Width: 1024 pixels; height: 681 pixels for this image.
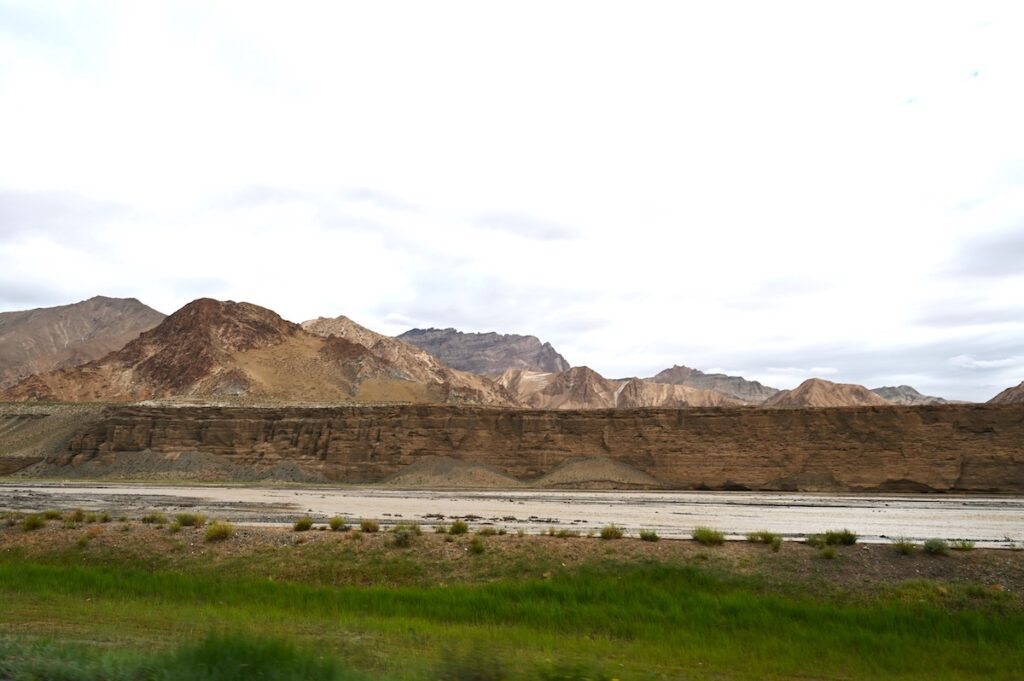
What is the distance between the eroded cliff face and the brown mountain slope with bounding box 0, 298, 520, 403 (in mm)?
28399

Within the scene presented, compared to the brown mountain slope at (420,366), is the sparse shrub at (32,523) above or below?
below

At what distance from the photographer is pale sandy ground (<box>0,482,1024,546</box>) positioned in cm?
3453

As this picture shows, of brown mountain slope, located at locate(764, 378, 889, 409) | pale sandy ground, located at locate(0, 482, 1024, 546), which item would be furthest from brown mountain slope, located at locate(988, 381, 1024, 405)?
pale sandy ground, located at locate(0, 482, 1024, 546)

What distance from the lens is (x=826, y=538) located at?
69.3ft

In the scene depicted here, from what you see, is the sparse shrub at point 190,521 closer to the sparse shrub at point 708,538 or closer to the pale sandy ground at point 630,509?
the pale sandy ground at point 630,509

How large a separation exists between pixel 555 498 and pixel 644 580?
4086 cm

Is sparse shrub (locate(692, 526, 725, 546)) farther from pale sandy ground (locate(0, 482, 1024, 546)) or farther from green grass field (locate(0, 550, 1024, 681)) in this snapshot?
pale sandy ground (locate(0, 482, 1024, 546))

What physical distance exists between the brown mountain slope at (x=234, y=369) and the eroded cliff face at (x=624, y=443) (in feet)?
93.2

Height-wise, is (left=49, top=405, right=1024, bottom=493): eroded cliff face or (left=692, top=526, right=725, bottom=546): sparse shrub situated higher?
(left=49, top=405, right=1024, bottom=493): eroded cliff face

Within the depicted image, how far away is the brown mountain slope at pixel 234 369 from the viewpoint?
126875mm

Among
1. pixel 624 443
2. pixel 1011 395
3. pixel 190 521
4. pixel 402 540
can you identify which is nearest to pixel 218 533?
pixel 190 521

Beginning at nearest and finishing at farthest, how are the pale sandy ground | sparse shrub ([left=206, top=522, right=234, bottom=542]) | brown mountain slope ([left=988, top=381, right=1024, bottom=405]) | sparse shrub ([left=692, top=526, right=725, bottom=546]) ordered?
sparse shrub ([left=692, top=526, right=725, bottom=546]) → sparse shrub ([left=206, top=522, right=234, bottom=542]) → the pale sandy ground → brown mountain slope ([left=988, top=381, right=1024, bottom=405])

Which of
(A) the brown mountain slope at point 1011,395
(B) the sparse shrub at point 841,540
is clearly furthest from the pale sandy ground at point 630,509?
(A) the brown mountain slope at point 1011,395

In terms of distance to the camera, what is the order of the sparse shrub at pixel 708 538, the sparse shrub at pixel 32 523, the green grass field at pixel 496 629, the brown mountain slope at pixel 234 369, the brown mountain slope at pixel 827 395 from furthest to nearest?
the brown mountain slope at pixel 827 395, the brown mountain slope at pixel 234 369, the sparse shrub at pixel 32 523, the sparse shrub at pixel 708 538, the green grass field at pixel 496 629
